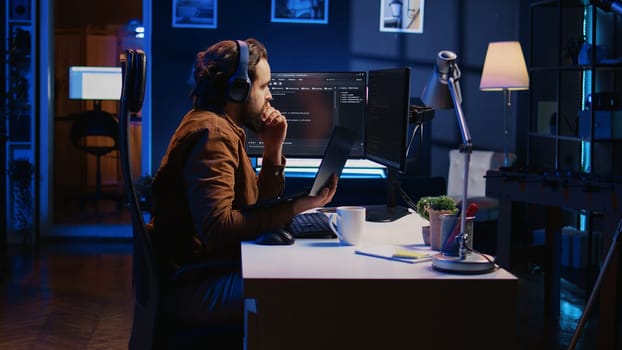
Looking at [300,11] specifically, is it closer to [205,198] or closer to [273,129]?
[273,129]

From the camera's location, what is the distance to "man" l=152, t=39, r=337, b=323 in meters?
2.38

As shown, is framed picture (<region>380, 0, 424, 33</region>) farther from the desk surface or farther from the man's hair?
the desk surface

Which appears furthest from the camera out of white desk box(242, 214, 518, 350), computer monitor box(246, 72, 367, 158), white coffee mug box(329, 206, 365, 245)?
computer monitor box(246, 72, 367, 158)

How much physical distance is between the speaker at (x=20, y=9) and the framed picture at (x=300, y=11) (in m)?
1.94

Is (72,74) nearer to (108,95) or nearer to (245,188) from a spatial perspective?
(108,95)

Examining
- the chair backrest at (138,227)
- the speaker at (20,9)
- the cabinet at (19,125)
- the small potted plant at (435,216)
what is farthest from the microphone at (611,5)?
the speaker at (20,9)

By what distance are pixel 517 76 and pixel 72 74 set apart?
13.2 feet

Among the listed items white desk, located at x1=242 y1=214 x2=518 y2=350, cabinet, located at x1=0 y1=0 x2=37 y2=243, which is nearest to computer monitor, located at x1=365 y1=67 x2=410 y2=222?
white desk, located at x1=242 y1=214 x2=518 y2=350

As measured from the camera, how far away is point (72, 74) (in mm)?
8016

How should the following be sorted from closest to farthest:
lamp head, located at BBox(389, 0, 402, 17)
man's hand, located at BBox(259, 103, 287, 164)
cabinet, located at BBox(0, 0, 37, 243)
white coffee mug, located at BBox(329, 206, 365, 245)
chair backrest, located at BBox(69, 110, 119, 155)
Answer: white coffee mug, located at BBox(329, 206, 365, 245), man's hand, located at BBox(259, 103, 287, 164), cabinet, located at BBox(0, 0, 37, 243), lamp head, located at BBox(389, 0, 402, 17), chair backrest, located at BBox(69, 110, 119, 155)

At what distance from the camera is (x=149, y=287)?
2.38m

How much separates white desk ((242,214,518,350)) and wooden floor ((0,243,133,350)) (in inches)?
91.2

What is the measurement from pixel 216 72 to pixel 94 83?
18.6 ft

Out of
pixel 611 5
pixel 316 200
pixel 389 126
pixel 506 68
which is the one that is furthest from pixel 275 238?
pixel 506 68
